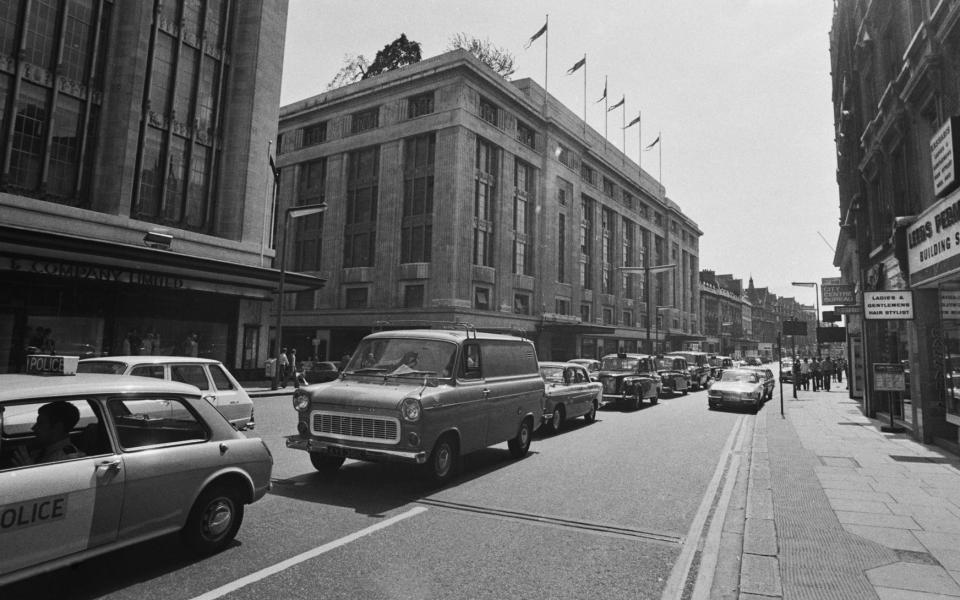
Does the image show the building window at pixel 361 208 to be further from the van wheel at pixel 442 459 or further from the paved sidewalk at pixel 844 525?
the paved sidewalk at pixel 844 525

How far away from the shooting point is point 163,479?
4137 millimetres

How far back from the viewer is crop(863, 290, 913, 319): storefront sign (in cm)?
1131

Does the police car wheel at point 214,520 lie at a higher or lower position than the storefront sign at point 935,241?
lower

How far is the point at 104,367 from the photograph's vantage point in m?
8.00

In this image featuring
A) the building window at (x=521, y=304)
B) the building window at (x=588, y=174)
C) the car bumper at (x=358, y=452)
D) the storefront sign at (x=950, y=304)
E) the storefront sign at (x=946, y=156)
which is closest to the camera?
the car bumper at (x=358, y=452)

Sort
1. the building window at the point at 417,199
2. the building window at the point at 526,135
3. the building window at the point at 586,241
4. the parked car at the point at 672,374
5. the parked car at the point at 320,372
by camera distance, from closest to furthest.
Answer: the parked car at the point at 320,372 → the parked car at the point at 672,374 → the building window at the point at 417,199 → the building window at the point at 526,135 → the building window at the point at 586,241

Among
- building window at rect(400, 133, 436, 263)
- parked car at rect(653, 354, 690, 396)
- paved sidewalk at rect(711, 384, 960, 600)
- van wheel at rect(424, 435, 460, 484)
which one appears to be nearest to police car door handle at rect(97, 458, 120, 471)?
van wheel at rect(424, 435, 460, 484)

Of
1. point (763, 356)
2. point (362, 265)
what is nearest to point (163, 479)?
point (362, 265)

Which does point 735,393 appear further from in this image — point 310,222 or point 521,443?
point 310,222

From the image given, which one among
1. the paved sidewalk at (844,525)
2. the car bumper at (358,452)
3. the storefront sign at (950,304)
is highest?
the storefront sign at (950,304)

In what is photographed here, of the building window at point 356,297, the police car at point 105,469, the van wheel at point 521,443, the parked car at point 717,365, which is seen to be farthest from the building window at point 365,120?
the police car at point 105,469

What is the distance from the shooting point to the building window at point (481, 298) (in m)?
38.1

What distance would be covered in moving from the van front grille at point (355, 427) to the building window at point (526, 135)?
39.7m

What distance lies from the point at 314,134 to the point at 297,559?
47.4m
